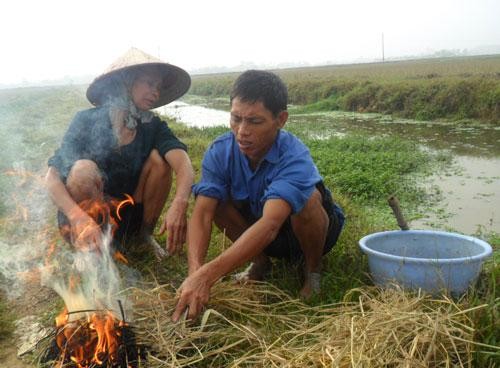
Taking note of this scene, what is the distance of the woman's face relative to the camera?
11.1ft

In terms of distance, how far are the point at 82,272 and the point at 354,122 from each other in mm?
12900

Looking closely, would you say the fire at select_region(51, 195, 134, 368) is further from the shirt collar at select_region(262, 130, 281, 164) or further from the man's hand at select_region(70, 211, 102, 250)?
the shirt collar at select_region(262, 130, 281, 164)

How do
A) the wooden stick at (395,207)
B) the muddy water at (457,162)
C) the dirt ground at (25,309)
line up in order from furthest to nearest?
the muddy water at (457,162)
the wooden stick at (395,207)
the dirt ground at (25,309)

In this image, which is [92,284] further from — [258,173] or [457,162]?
[457,162]

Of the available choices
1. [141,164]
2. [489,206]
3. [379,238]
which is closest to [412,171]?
[489,206]

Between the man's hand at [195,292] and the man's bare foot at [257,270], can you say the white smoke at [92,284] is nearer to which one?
the man's hand at [195,292]

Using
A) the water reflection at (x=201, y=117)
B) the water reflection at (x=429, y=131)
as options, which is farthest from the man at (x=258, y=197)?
the water reflection at (x=201, y=117)

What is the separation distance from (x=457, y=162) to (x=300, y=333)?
6.80m

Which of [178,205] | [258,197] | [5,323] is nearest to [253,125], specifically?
[258,197]

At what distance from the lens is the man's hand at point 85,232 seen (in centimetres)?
292

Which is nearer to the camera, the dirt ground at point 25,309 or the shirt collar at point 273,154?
the dirt ground at point 25,309

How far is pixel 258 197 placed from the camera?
3029 mm

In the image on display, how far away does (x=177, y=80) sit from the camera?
3.83 meters

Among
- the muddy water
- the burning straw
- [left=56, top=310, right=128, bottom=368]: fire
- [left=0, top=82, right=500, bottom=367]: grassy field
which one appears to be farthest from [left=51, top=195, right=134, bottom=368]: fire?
the muddy water
